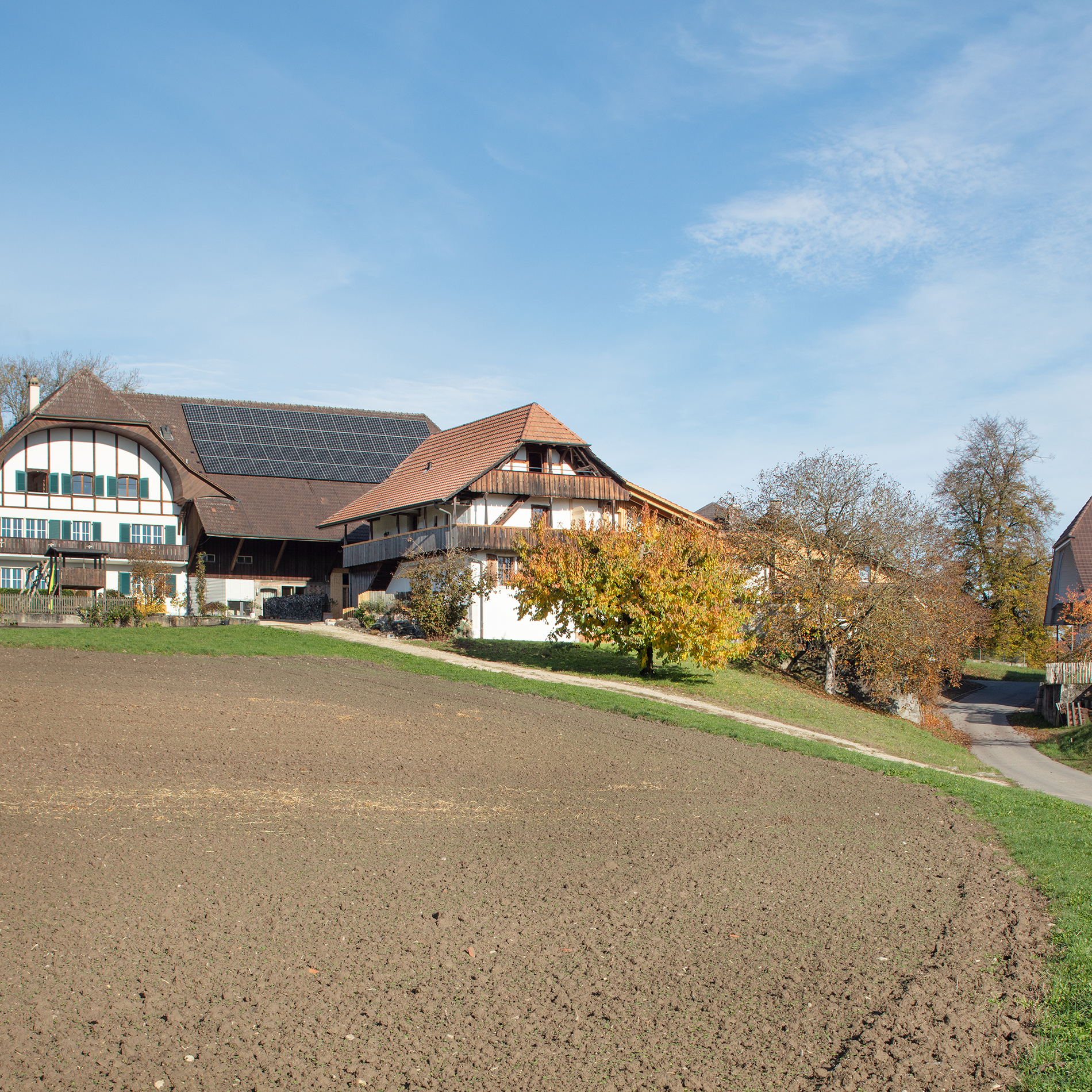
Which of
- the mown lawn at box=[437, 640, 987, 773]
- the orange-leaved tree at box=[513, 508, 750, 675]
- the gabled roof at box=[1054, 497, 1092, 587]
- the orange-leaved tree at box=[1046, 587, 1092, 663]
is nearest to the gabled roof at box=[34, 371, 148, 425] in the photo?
the mown lawn at box=[437, 640, 987, 773]

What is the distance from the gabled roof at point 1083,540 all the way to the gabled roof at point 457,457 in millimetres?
25812

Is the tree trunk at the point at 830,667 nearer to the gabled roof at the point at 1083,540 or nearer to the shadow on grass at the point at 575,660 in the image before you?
the shadow on grass at the point at 575,660

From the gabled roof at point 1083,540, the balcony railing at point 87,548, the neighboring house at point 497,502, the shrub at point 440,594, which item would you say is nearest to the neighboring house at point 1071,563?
the gabled roof at point 1083,540

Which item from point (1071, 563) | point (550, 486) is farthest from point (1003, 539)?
point (550, 486)

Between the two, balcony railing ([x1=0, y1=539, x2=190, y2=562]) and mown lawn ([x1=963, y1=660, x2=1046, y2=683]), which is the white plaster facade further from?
mown lawn ([x1=963, y1=660, x2=1046, y2=683])

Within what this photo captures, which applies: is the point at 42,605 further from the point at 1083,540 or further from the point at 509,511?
the point at 1083,540

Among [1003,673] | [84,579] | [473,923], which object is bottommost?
[1003,673]

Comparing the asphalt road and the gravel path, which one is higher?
the gravel path

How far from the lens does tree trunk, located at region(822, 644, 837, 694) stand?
35688mm

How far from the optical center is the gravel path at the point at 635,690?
21.5m

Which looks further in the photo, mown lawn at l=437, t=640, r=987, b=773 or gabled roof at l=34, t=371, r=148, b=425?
gabled roof at l=34, t=371, r=148, b=425

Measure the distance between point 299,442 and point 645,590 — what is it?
3107 cm

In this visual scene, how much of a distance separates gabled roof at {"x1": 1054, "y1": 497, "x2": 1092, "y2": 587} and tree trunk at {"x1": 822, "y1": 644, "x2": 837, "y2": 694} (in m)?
17.3

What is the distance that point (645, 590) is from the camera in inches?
1040
